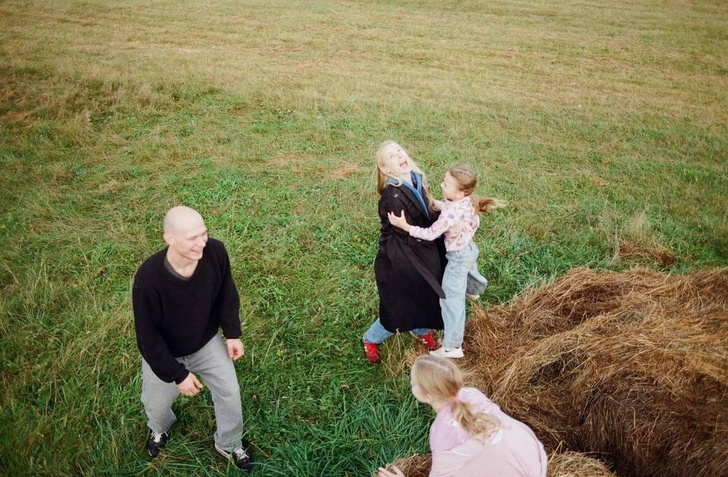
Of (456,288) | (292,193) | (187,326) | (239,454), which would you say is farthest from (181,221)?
(292,193)

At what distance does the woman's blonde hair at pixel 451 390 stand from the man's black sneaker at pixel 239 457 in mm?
1597

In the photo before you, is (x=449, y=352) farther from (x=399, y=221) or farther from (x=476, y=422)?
(x=476, y=422)

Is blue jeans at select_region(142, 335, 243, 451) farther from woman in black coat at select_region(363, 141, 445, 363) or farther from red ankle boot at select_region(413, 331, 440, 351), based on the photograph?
red ankle boot at select_region(413, 331, 440, 351)

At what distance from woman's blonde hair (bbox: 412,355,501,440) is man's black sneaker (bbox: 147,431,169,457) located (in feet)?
6.91

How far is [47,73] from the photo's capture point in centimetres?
1150

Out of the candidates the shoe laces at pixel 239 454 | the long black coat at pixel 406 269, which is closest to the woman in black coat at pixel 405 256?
the long black coat at pixel 406 269

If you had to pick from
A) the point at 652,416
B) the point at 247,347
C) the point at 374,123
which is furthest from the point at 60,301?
the point at 374,123

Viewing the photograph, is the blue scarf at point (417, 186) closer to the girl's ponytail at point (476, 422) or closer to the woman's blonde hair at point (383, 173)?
the woman's blonde hair at point (383, 173)

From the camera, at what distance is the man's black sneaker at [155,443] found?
3.59 metres

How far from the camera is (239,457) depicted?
3541 mm

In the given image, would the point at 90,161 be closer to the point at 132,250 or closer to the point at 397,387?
the point at 132,250

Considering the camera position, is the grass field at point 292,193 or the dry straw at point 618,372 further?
the grass field at point 292,193

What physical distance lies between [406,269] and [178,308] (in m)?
1.82

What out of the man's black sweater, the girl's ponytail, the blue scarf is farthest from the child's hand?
the girl's ponytail
